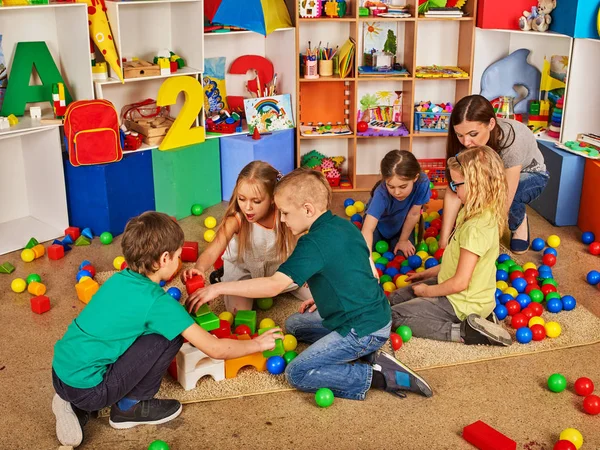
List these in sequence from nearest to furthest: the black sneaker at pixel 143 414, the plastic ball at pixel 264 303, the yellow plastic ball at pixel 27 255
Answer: the black sneaker at pixel 143 414
the plastic ball at pixel 264 303
the yellow plastic ball at pixel 27 255

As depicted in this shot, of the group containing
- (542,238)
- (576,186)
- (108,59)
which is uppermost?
(108,59)

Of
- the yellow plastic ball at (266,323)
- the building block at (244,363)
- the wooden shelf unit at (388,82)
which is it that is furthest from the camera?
the wooden shelf unit at (388,82)

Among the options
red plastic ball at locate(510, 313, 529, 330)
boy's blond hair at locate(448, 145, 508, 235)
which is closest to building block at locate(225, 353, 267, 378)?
boy's blond hair at locate(448, 145, 508, 235)

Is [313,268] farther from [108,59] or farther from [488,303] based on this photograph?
[108,59]

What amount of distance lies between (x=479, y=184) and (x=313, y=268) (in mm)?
835

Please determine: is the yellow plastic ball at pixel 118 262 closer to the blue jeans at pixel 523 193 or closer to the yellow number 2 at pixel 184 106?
the yellow number 2 at pixel 184 106

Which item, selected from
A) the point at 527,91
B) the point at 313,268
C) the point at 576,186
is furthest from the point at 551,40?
the point at 313,268

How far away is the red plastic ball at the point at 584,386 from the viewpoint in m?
2.73

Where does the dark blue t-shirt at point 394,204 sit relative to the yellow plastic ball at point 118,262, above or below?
above

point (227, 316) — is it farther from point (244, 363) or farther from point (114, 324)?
point (114, 324)

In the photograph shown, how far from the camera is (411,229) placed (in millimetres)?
4035

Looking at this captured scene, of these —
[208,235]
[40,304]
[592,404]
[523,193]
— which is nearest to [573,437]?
[592,404]

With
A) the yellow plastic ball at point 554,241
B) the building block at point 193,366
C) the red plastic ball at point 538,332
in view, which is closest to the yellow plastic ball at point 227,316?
the building block at point 193,366

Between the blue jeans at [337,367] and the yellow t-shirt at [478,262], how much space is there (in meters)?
0.48
